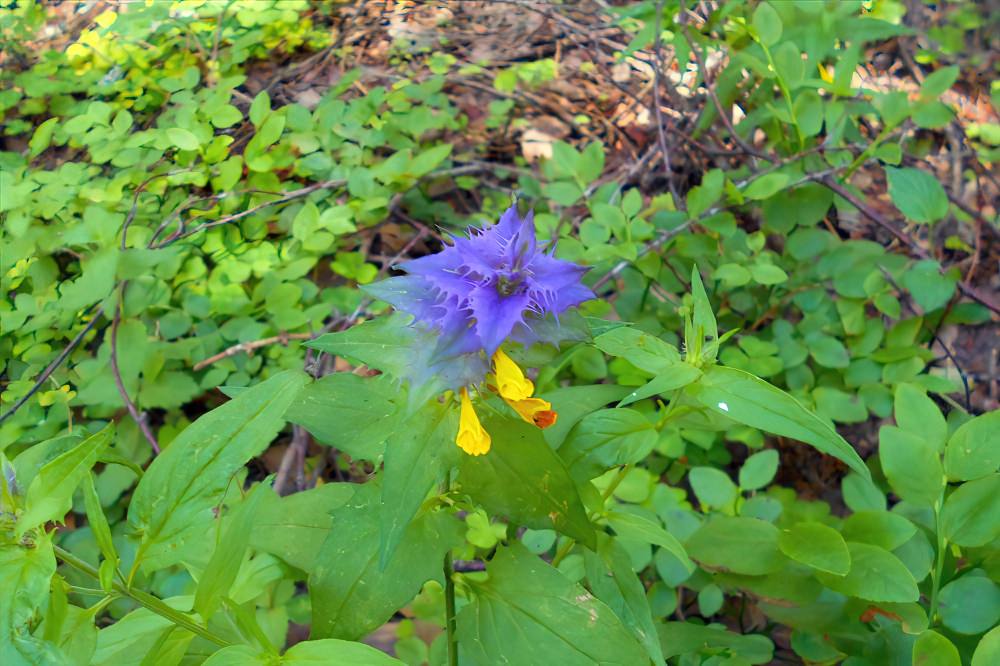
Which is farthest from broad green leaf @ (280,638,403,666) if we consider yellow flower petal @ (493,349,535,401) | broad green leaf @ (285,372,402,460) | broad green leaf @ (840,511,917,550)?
broad green leaf @ (840,511,917,550)

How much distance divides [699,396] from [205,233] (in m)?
1.62

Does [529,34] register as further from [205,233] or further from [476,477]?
[476,477]

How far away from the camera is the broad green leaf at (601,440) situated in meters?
0.95

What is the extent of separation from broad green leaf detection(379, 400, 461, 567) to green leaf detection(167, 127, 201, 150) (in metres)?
1.53

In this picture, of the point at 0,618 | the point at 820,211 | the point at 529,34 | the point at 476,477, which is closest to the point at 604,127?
the point at 529,34

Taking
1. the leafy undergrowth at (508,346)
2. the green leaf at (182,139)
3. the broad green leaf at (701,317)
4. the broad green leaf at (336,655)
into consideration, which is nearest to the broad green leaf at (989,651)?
the leafy undergrowth at (508,346)

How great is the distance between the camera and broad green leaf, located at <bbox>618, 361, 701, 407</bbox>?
0.82 meters

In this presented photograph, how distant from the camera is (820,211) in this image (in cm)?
186

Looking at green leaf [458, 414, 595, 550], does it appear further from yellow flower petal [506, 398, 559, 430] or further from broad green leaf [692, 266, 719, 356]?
broad green leaf [692, 266, 719, 356]

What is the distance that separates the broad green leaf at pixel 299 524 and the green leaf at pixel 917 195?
4.87 feet

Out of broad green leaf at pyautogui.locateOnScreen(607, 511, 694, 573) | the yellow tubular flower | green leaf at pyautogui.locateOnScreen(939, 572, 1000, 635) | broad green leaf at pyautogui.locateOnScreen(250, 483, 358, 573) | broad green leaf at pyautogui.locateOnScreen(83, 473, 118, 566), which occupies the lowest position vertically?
green leaf at pyautogui.locateOnScreen(939, 572, 1000, 635)

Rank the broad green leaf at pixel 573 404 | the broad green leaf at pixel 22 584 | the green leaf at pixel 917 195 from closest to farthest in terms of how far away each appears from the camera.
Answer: the broad green leaf at pixel 22 584, the broad green leaf at pixel 573 404, the green leaf at pixel 917 195

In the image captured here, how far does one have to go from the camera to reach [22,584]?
26.6 inches

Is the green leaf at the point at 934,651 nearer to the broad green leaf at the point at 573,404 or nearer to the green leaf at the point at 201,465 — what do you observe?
the broad green leaf at the point at 573,404
